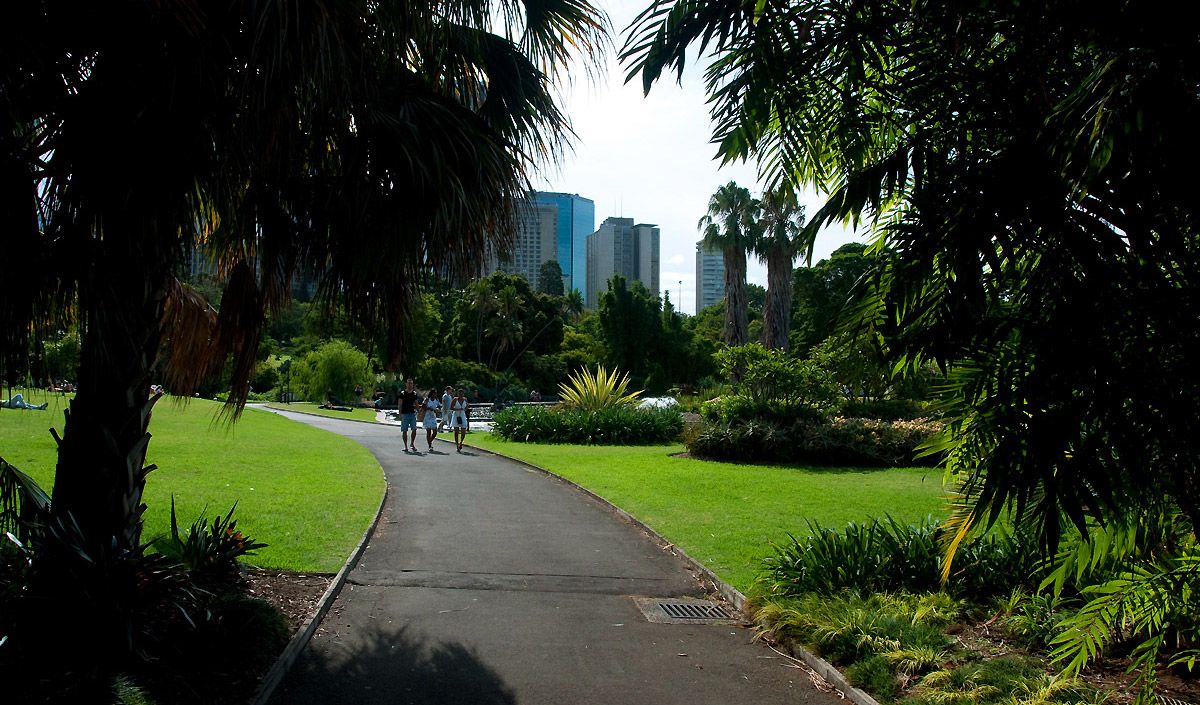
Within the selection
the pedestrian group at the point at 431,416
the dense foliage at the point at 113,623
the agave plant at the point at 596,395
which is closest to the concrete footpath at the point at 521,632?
the dense foliage at the point at 113,623

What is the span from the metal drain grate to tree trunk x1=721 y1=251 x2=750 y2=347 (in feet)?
98.6

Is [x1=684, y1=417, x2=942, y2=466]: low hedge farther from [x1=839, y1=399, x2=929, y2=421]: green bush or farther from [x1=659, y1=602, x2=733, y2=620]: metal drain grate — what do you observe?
[x1=659, y1=602, x2=733, y2=620]: metal drain grate

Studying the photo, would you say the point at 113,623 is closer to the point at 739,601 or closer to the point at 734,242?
the point at 739,601

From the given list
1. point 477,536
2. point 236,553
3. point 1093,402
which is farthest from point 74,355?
point 1093,402

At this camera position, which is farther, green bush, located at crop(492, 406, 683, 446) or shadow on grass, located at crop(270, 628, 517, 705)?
green bush, located at crop(492, 406, 683, 446)

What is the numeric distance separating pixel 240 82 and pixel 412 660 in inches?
150

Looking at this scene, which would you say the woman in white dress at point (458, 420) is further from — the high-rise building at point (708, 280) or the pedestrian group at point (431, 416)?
the high-rise building at point (708, 280)

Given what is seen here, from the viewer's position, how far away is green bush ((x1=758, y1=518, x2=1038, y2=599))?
20.9ft

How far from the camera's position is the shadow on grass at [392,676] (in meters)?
4.70

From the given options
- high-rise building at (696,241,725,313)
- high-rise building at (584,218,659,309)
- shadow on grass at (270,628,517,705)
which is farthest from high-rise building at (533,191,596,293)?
shadow on grass at (270,628,517,705)

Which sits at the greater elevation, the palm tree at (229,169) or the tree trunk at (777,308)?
the tree trunk at (777,308)

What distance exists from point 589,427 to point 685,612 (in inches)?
695

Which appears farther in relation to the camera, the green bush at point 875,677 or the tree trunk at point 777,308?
the tree trunk at point 777,308

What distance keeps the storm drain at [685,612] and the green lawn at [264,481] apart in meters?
2.99
